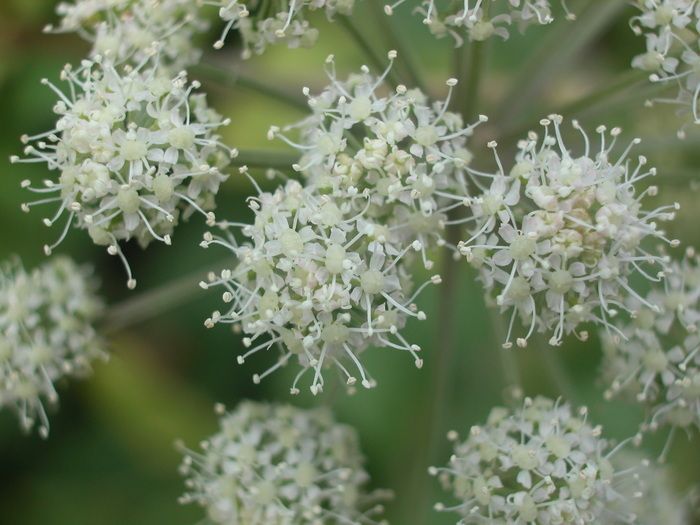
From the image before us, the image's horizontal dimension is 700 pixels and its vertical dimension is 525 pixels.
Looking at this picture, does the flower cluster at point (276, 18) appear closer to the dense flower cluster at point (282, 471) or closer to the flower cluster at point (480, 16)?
the flower cluster at point (480, 16)

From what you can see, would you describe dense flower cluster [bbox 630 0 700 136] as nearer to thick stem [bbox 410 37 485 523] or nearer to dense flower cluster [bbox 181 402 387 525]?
thick stem [bbox 410 37 485 523]

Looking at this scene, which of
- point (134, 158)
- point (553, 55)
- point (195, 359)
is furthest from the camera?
point (195, 359)

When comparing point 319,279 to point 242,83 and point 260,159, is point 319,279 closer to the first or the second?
point 260,159

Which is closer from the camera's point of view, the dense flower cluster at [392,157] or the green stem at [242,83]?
the dense flower cluster at [392,157]

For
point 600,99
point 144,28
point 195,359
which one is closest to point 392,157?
point 600,99

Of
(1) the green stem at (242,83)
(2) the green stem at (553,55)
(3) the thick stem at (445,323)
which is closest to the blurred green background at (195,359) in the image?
(2) the green stem at (553,55)

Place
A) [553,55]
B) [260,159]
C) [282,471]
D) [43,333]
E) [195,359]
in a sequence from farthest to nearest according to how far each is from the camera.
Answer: [195,359], [553,55], [43,333], [282,471], [260,159]
